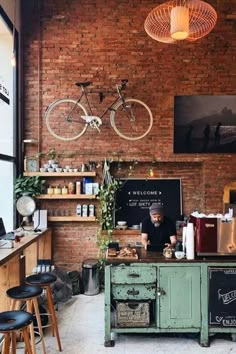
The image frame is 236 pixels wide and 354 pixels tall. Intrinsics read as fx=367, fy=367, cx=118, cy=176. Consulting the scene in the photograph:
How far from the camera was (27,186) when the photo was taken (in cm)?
588

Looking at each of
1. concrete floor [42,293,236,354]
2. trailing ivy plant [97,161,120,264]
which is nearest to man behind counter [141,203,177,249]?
concrete floor [42,293,236,354]

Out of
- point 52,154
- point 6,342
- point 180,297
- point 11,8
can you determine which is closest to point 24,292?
point 6,342

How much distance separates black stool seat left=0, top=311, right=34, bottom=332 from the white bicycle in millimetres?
3832

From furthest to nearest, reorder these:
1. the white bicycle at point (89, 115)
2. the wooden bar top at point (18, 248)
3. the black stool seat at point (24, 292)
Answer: the white bicycle at point (89, 115), the wooden bar top at point (18, 248), the black stool seat at point (24, 292)

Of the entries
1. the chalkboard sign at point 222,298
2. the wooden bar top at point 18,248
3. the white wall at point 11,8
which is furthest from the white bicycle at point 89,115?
the chalkboard sign at point 222,298

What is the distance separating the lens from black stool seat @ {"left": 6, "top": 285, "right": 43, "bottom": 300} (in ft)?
10.5

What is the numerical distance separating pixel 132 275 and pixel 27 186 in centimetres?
280

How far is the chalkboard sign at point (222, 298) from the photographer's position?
3.74m

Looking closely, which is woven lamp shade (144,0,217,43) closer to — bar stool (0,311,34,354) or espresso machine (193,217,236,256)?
espresso machine (193,217,236,256)

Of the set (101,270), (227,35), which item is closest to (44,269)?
(101,270)

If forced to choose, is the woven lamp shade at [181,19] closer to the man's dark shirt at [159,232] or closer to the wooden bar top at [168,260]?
the man's dark shirt at [159,232]

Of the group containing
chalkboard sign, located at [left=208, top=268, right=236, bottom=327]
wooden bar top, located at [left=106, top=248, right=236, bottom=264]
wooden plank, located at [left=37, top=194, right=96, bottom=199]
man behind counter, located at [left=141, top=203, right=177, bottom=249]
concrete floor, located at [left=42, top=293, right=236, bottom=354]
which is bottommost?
concrete floor, located at [left=42, top=293, right=236, bottom=354]

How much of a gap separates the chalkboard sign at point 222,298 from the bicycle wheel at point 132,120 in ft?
9.87

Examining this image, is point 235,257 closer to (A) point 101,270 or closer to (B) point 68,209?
(A) point 101,270
